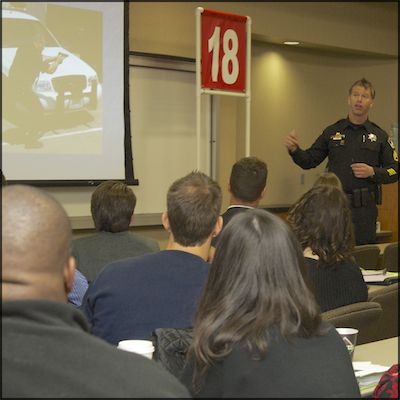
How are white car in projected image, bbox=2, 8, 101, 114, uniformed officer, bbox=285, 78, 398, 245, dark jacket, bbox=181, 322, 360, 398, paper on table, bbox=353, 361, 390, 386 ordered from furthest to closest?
uniformed officer, bbox=285, 78, 398, 245 → white car in projected image, bbox=2, 8, 101, 114 → paper on table, bbox=353, 361, 390, 386 → dark jacket, bbox=181, 322, 360, 398

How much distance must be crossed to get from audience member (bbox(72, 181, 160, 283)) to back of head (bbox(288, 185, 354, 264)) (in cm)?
81

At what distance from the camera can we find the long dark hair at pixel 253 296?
5.75 feet

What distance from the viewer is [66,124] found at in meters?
5.72

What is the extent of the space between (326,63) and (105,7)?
3.77m

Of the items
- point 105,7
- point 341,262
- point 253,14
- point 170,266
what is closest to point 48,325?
point 170,266

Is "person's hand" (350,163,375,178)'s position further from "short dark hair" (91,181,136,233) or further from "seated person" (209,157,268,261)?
"short dark hair" (91,181,136,233)

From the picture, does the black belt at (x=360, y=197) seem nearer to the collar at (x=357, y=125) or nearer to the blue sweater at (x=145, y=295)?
the collar at (x=357, y=125)

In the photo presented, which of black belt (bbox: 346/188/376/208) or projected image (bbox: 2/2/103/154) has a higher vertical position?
projected image (bbox: 2/2/103/154)

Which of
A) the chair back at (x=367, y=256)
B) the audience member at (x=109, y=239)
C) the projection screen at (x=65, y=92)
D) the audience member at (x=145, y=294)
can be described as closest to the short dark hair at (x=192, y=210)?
the audience member at (x=145, y=294)

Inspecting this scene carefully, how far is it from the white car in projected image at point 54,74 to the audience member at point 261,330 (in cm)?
400

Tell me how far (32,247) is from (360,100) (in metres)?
4.77

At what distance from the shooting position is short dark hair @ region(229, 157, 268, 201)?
447cm

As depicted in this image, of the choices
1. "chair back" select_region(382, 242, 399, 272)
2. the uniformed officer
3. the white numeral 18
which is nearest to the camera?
"chair back" select_region(382, 242, 399, 272)

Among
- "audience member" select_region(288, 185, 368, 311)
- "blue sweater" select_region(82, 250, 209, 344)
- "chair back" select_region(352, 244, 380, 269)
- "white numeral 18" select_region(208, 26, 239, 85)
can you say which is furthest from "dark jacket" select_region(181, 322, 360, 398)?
"white numeral 18" select_region(208, 26, 239, 85)
